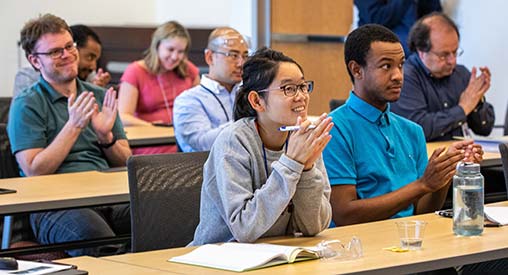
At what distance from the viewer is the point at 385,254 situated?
2.46m

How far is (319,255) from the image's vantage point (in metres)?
2.46

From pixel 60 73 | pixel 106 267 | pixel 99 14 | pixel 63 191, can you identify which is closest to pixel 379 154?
pixel 63 191

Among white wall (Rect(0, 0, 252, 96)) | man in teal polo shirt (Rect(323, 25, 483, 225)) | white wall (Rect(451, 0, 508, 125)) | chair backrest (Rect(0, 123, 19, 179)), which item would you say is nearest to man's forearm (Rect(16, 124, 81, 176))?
chair backrest (Rect(0, 123, 19, 179))

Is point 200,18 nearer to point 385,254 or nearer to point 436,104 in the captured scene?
point 436,104

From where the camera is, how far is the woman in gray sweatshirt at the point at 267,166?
8.61 feet

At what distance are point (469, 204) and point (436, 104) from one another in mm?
2391

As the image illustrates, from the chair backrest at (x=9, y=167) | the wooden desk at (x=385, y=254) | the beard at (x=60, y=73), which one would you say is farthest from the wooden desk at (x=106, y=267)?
the beard at (x=60, y=73)

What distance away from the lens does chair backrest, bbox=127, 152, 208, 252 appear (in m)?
3.02

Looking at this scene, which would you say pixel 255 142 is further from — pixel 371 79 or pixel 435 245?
pixel 371 79

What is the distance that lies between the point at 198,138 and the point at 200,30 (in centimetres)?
385

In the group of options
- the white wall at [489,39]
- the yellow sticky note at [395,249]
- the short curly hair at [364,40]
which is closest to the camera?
the yellow sticky note at [395,249]

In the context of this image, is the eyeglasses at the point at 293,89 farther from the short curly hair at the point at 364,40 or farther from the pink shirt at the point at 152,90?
the pink shirt at the point at 152,90

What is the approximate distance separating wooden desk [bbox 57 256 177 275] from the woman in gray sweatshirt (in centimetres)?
37

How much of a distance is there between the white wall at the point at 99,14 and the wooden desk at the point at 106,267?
5.42 m
